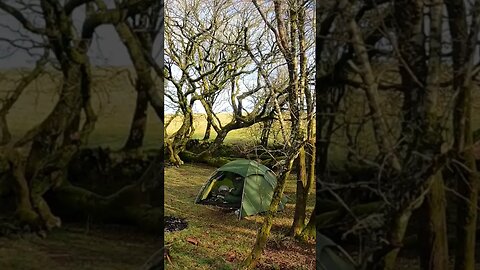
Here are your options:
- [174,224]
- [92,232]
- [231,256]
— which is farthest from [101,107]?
[174,224]

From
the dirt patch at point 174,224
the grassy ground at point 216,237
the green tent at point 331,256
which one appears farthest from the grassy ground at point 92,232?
the dirt patch at point 174,224

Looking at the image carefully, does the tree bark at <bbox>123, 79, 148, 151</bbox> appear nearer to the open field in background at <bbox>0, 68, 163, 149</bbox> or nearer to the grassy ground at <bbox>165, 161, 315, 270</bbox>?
the open field in background at <bbox>0, 68, 163, 149</bbox>

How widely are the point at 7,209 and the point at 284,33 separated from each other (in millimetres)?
3440

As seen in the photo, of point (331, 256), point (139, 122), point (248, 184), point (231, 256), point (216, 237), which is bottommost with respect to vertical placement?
point (231, 256)

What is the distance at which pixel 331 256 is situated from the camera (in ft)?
6.14

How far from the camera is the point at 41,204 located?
6.04 feet

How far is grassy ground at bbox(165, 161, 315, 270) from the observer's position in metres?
5.21

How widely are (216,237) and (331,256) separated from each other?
163 inches

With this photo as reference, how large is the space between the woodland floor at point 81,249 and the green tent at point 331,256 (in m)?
0.72

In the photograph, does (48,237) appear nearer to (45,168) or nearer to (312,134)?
(45,168)

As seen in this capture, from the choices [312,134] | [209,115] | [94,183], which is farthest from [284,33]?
[94,183]

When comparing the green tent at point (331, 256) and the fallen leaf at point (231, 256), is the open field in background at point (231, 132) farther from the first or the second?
the green tent at point (331, 256)

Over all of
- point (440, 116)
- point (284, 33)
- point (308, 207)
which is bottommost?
point (308, 207)

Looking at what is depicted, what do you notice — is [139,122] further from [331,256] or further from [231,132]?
[231,132]
